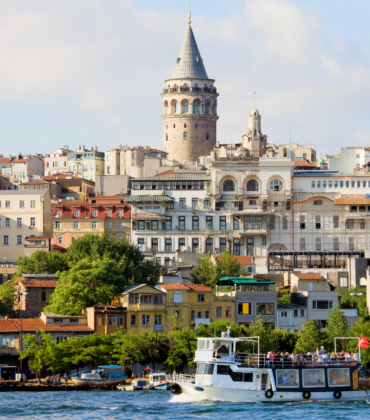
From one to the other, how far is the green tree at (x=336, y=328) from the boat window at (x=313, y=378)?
12214 millimetres

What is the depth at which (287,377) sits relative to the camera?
63781 mm

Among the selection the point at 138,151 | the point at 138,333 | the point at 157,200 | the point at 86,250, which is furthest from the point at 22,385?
the point at 138,151

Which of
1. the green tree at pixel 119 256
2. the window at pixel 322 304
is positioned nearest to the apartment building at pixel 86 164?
the green tree at pixel 119 256

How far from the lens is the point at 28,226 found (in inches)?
4569

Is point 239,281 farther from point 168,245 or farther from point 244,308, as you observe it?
point 168,245

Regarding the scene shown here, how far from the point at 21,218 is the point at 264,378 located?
191ft

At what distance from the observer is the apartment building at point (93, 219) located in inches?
4518

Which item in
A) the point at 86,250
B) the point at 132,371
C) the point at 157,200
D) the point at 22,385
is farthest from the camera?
the point at 157,200

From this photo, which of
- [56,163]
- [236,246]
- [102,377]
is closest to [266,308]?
[102,377]

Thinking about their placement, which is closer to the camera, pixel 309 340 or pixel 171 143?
pixel 309 340

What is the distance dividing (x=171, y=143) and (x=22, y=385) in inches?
3427

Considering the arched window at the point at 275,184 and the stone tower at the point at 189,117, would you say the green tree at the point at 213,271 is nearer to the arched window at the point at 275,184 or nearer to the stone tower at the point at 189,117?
the arched window at the point at 275,184

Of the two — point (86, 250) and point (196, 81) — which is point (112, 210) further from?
point (196, 81)

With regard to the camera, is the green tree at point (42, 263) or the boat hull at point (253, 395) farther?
the green tree at point (42, 263)
